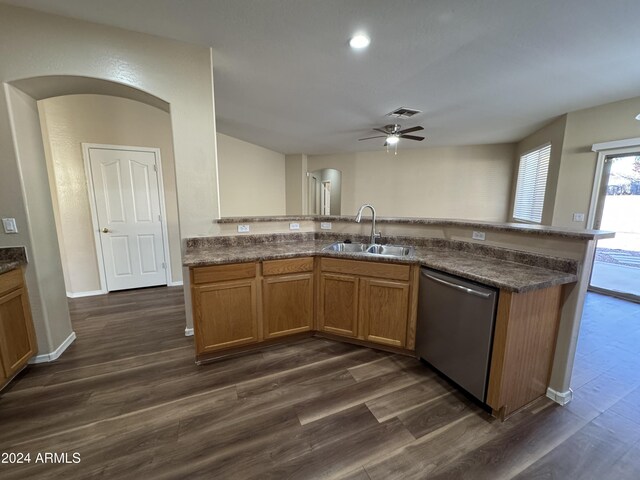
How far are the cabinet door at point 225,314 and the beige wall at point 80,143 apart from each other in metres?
2.30

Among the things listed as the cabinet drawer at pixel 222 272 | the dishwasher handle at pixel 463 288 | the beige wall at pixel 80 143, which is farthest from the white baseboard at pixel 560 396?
the beige wall at pixel 80 143

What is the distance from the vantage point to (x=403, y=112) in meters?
3.44

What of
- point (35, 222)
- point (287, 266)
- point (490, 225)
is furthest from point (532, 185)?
point (35, 222)

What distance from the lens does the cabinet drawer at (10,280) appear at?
1741 mm

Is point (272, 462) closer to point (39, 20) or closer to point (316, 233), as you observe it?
point (316, 233)

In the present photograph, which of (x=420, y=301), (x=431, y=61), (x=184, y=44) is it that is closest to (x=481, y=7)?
(x=431, y=61)

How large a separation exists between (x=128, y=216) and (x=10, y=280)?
199 cm

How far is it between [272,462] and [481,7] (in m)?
2.96

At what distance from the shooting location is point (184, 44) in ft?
7.03

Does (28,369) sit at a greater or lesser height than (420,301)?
lesser

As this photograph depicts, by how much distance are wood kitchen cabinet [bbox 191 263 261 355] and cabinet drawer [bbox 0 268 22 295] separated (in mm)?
1201

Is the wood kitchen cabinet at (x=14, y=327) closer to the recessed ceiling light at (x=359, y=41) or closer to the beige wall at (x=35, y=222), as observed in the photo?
the beige wall at (x=35, y=222)

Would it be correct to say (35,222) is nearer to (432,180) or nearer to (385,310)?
(385,310)

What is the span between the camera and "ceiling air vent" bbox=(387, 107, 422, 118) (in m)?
3.37
